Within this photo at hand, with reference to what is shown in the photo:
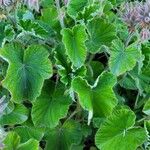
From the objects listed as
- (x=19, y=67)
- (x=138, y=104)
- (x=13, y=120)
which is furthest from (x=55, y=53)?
(x=138, y=104)

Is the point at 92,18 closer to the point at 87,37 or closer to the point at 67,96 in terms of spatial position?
the point at 87,37

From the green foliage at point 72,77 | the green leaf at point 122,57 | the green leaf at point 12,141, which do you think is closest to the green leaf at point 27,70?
the green foliage at point 72,77

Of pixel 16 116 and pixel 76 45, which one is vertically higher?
pixel 76 45

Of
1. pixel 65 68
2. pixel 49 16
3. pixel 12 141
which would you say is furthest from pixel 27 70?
pixel 49 16

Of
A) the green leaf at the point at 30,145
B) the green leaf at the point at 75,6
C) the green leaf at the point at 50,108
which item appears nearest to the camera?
the green leaf at the point at 30,145

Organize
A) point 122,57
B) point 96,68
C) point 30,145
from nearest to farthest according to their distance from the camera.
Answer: point 30,145 < point 122,57 < point 96,68

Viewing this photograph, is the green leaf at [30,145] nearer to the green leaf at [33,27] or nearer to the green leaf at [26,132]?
the green leaf at [26,132]

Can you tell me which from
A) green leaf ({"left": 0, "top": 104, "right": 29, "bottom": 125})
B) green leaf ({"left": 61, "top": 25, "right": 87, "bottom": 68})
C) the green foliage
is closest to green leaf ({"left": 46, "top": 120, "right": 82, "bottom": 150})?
the green foliage

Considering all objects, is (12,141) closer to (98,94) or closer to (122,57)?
(98,94)
